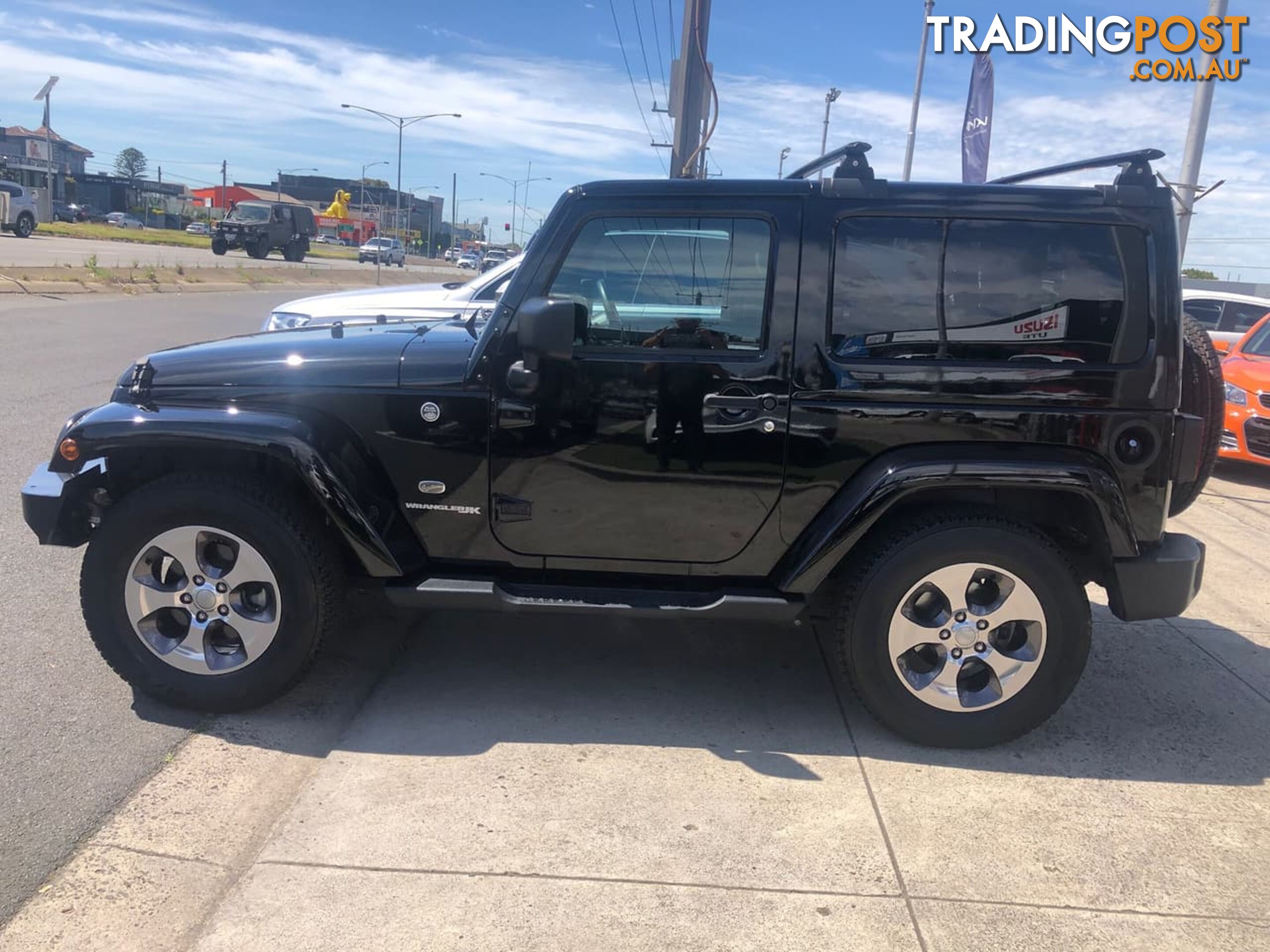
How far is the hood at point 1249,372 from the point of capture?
347 inches

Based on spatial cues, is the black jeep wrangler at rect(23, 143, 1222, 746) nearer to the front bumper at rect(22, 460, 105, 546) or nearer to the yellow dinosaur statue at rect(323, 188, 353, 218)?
the front bumper at rect(22, 460, 105, 546)

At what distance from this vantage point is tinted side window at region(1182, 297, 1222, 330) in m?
12.6

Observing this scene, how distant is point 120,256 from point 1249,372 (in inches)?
1287

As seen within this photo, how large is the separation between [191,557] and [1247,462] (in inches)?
379

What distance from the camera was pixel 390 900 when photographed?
2.74 metres

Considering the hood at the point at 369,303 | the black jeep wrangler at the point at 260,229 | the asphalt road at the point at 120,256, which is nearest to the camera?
the hood at the point at 369,303

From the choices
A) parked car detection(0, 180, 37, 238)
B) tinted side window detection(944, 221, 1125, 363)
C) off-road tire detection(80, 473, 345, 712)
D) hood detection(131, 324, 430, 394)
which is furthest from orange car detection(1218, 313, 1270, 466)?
parked car detection(0, 180, 37, 238)

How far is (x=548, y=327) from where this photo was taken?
132 inches

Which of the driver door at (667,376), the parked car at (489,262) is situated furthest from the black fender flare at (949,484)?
the parked car at (489,262)

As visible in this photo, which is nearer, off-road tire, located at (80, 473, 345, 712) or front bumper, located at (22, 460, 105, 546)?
off-road tire, located at (80, 473, 345, 712)

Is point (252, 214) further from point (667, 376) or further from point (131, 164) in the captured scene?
point (131, 164)

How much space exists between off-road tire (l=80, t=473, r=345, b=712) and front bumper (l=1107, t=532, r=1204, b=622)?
281 cm

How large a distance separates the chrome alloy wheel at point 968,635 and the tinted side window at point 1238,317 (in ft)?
35.2

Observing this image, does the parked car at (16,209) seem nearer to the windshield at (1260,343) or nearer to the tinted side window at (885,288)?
the windshield at (1260,343)
